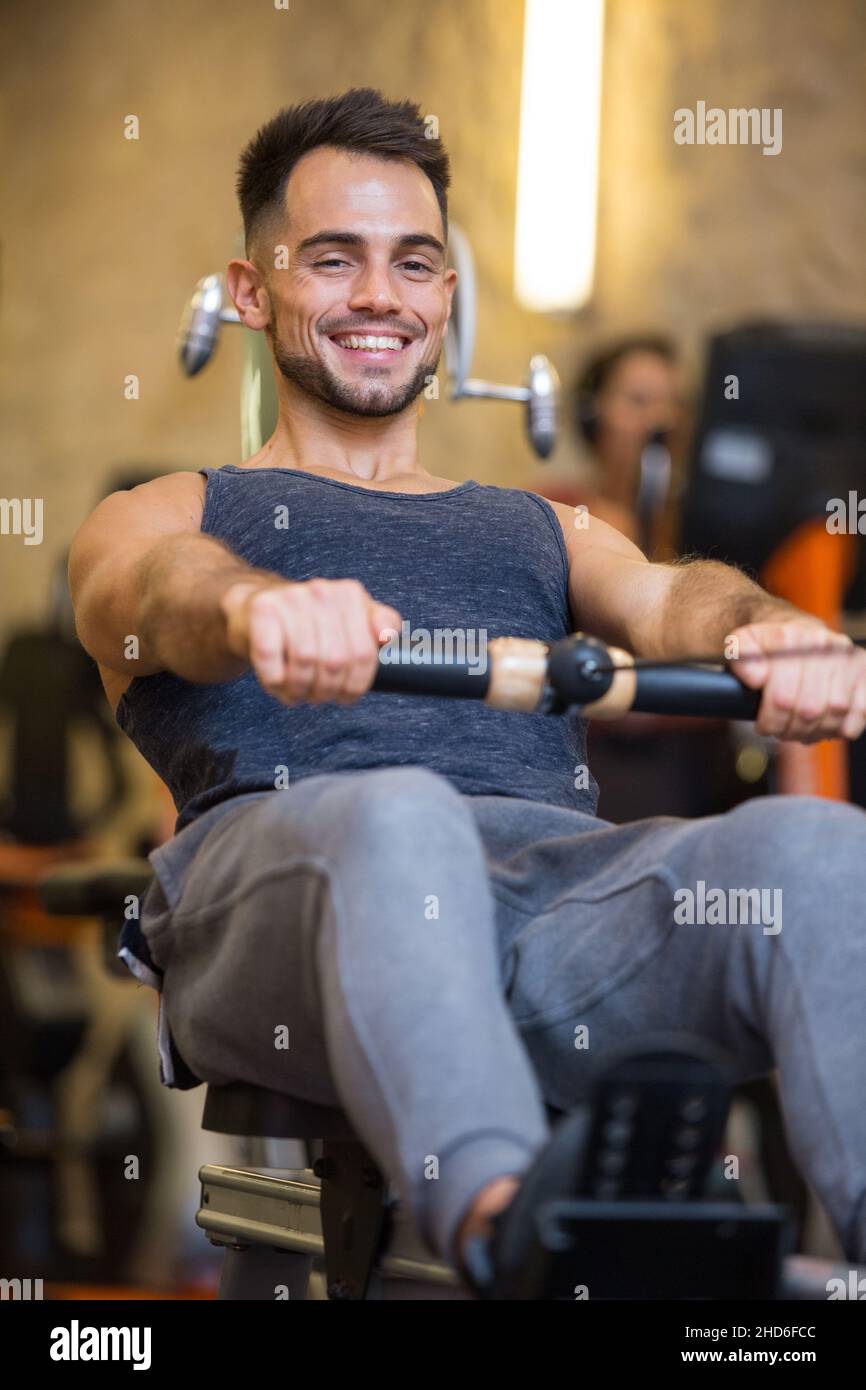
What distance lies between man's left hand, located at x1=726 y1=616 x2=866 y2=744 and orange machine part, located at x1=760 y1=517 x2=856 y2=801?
5.33 feet

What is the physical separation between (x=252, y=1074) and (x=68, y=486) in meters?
3.69

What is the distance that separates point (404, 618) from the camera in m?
1.34

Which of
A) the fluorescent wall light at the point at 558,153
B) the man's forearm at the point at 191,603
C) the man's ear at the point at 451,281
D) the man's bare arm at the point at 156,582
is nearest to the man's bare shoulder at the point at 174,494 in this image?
the man's bare arm at the point at 156,582

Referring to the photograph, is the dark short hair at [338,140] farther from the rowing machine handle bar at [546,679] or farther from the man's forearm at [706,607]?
the rowing machine handle bar at [546,679]

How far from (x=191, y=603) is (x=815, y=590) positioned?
1.93 m

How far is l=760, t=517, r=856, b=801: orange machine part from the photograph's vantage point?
2.74m

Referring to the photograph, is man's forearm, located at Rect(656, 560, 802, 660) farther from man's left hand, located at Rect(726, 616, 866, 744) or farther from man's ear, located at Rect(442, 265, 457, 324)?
man's ear, located at Rect(442, 265, 457, 324)

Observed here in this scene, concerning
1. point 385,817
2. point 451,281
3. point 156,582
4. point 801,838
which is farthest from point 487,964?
point 451,281

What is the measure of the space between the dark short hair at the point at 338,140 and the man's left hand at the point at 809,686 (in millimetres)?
670

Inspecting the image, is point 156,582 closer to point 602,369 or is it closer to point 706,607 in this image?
point 706,607

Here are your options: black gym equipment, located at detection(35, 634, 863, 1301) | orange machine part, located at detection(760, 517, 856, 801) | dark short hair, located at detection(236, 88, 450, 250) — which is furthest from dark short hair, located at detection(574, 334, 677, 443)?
black gym equipment, located at detection(35, 634, 863, 1301)

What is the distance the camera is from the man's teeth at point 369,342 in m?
1.53

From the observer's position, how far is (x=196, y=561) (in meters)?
1.15
